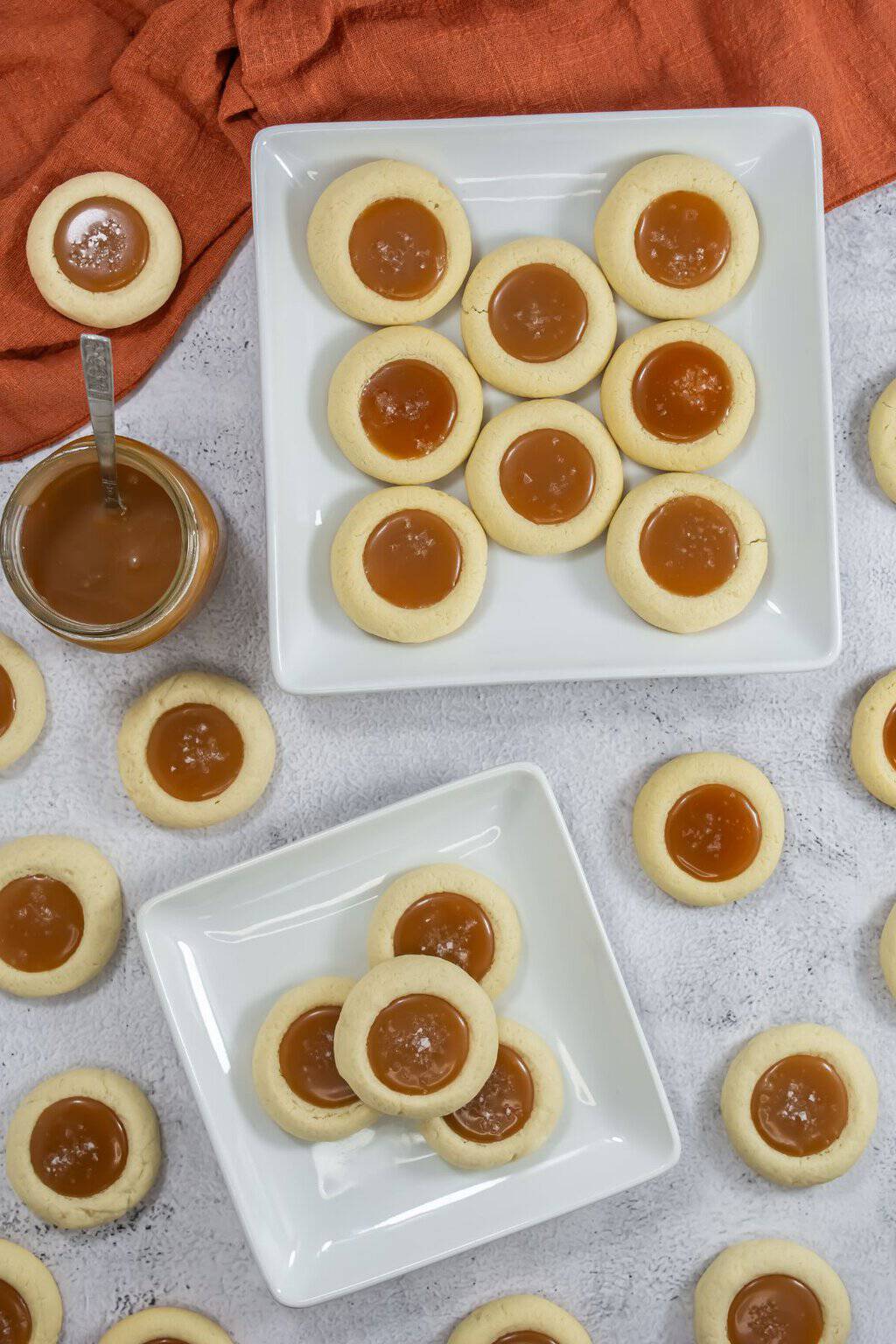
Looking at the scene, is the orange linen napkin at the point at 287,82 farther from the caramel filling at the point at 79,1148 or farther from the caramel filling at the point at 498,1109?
the caramel filling at the point at 498,1109

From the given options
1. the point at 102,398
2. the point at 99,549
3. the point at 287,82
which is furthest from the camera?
the point at 287,82

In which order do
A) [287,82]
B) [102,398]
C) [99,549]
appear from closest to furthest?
[102,398]
[99,549]
[287,82]

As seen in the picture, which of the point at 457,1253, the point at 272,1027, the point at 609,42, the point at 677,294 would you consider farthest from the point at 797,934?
the point at 609,42

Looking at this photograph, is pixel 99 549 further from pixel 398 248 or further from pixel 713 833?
pixel 713 833

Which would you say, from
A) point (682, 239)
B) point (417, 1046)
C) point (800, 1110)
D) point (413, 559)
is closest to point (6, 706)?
point (413, 559)

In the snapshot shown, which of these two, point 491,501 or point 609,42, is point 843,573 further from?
point 609,42

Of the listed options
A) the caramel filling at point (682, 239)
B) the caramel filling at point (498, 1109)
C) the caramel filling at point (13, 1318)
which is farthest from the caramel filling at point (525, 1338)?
the caramel filling at point (682, 239)
